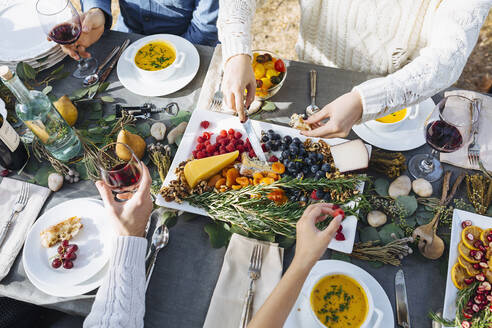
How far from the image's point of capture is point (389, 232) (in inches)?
48.8

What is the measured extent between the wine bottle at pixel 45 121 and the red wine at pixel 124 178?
1.08ft

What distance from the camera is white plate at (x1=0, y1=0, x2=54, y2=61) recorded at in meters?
1.61

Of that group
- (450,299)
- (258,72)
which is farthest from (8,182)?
(450,299)

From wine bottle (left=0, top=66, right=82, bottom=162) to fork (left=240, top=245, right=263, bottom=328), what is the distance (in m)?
0.88

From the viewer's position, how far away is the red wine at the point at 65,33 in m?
1.49

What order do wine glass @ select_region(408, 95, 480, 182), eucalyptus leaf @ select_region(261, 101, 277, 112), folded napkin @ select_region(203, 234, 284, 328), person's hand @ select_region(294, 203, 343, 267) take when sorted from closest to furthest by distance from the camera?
1. person's hand @ select_region(294, 203, 343, 267)
2. folded napkin @ select_region(203, 234, 284, 328)
3. wine glass @ select_region(408, 95, 480, 182)
4. eucalyptus leaf @ select_region(261, 101, 277, 112)

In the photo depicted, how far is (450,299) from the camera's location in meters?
1.08

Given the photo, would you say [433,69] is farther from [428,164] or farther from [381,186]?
[381,186]

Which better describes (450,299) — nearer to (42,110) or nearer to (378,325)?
(378,325)

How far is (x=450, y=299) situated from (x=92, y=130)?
59.9 inches

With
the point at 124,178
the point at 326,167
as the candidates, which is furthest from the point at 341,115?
the point at 124,178

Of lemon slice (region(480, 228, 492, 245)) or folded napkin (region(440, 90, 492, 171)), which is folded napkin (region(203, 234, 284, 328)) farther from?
folded napkin (region(440, 90, 492, 171))

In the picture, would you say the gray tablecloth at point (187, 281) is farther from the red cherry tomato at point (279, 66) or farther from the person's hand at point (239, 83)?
the red cherry tomato at point (279, 66)

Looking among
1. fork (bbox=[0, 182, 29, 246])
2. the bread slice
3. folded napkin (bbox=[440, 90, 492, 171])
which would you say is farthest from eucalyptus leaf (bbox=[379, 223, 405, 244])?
fork (bbox=[0, 182, 29, 246])
